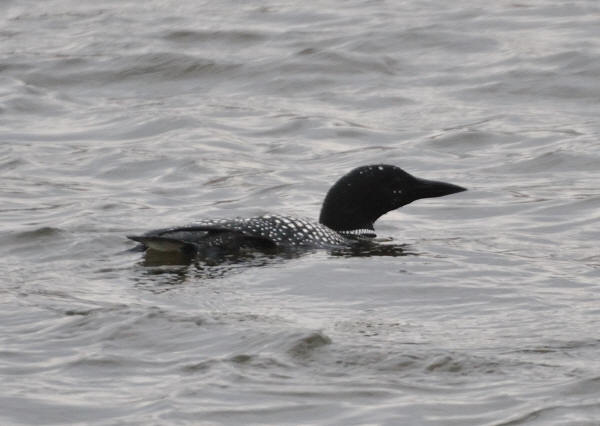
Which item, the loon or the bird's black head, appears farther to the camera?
the bird's black head

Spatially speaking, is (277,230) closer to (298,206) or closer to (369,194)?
(369,194)

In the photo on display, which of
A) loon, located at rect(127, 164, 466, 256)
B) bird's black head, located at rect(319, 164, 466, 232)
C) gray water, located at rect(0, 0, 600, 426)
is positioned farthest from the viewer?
bird's black head, located at rect(319, 164, 466, 232)

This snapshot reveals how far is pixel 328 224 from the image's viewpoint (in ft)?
27.9

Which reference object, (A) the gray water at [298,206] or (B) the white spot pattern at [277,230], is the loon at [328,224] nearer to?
(B) the white spot pattern at [277,230]

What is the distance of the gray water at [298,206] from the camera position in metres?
5.41

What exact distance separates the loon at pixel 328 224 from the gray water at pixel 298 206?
171 millimetres

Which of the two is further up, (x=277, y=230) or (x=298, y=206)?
(x=277, y=230)

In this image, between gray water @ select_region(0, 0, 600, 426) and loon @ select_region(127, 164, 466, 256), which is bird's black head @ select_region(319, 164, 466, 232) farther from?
gray water @ select_region(0, 0, 600, 426)

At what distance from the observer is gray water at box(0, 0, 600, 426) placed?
5.41 metres

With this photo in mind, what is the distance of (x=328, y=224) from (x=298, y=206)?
2.55 feet

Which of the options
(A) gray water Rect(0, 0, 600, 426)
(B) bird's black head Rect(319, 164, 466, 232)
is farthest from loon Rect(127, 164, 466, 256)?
(A) gray water Rect(0, 0, 600, 426)

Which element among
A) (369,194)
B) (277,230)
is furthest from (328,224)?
(277,230)

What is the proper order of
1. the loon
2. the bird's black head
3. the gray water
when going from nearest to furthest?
the gray water < the loon < the bird's black head

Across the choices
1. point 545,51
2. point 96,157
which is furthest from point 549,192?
point 545,51
